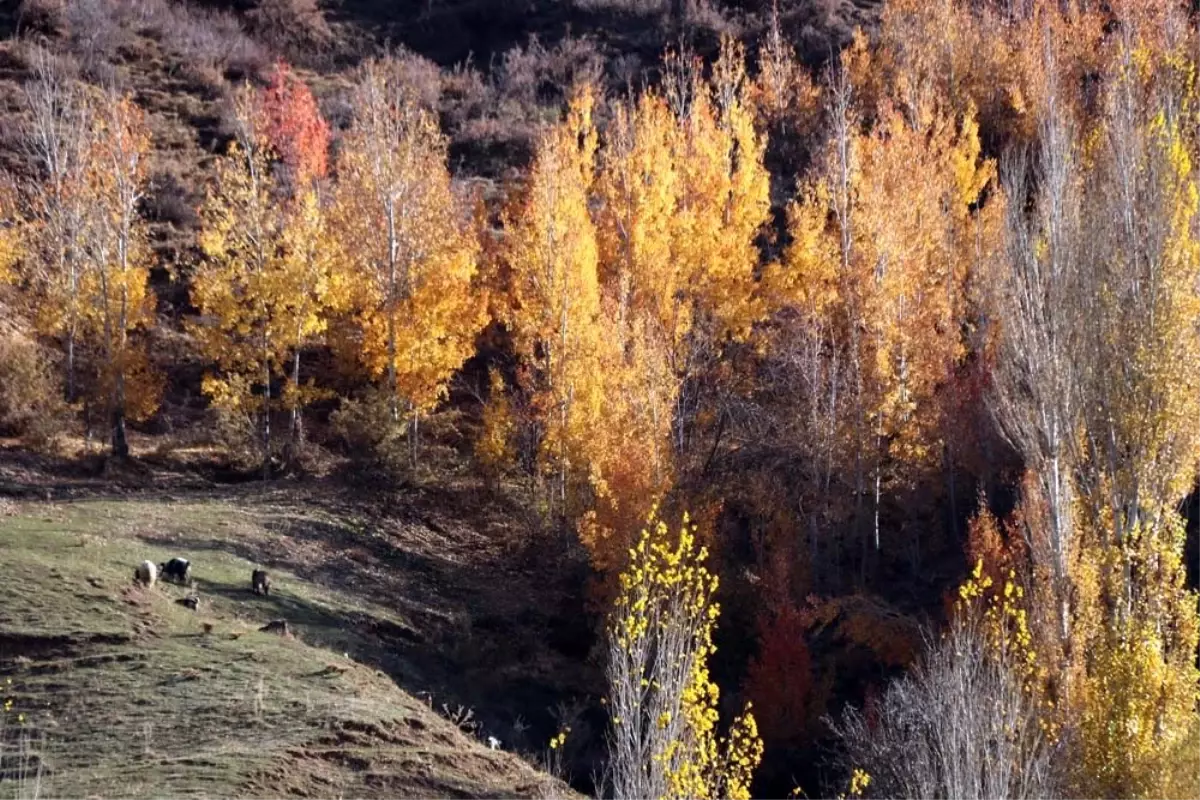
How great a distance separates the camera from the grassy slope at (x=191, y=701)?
14.9 metres

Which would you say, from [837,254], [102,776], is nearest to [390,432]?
[837,254]

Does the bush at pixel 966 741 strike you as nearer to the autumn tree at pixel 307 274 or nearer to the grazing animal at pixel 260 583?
the grazing animal at pixel 260 583

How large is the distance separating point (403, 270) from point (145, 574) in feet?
52.3

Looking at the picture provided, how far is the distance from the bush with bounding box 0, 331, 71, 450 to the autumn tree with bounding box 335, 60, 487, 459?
888 cm

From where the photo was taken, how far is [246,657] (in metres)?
18.7

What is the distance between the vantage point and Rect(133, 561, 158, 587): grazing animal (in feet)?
68.6

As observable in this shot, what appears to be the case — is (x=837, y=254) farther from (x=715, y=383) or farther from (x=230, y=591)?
(x=230, y=591)

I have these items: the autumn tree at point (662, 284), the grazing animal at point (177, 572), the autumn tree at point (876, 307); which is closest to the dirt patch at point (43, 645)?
the grazing animal at point (177, 572)

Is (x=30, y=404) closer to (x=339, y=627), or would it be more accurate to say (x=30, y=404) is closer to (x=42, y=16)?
(x=339, y=627)

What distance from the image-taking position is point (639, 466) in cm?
2858

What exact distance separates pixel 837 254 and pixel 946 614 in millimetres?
11759

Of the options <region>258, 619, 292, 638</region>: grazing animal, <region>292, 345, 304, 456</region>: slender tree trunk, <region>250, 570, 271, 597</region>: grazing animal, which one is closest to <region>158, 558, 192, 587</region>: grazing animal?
<region>250, 570, 271, 597</region>: grazing animal

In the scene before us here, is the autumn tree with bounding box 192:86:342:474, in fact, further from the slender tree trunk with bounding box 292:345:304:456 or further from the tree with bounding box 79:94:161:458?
the tree with bounding box 79:94:161:458

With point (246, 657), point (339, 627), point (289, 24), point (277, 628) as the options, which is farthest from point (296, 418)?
point (289, 24)
